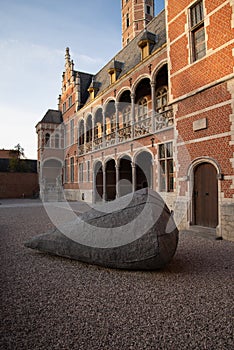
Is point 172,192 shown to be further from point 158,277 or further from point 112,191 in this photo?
point 112,191

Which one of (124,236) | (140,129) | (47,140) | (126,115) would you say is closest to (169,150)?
(140,129)

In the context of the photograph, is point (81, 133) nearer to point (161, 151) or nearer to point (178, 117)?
point (161, 151)

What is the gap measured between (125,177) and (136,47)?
9.34 meters

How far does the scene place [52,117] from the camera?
91.6 feet

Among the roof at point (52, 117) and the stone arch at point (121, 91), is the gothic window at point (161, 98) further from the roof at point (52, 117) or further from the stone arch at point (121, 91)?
the roof at point (52, 117)

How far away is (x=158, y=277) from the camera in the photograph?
12.7 feet

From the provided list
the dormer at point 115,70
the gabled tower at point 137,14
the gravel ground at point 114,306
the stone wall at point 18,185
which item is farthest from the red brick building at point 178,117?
the gabled tower at point 137,14

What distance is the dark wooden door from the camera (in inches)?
292

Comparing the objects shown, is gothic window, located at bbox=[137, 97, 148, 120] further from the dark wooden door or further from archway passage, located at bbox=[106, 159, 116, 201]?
the dark wooden door

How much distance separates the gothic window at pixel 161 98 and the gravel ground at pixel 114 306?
32.6ft

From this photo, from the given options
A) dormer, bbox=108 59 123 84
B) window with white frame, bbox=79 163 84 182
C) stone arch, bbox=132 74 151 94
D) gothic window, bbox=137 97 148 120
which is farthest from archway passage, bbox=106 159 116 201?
stone arch, bbox=132 74 151 94

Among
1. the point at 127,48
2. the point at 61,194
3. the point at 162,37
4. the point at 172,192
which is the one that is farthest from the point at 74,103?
the point at 172,192

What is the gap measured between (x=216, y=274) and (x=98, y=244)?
218 centimetres

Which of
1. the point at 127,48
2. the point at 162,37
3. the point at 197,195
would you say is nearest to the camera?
the point at 197,195
